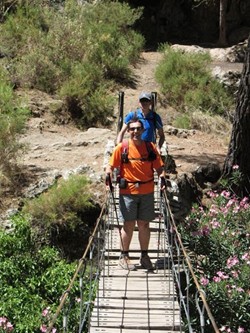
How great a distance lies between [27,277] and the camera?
25.1ft

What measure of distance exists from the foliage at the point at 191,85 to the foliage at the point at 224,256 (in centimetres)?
673

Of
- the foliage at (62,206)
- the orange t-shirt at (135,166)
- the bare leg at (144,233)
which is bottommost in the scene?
the foliage at (62,206)

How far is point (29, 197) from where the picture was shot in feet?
29.0

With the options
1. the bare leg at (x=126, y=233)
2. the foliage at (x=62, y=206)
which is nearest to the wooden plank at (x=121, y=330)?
the bare leg at (x=126, y=233)

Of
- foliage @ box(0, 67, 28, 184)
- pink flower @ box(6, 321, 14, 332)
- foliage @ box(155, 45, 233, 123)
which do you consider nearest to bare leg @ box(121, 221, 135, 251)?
pink flower @ box(6, 321, 14, 332)

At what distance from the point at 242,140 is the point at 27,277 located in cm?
336

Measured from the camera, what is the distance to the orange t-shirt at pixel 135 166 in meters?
5.62

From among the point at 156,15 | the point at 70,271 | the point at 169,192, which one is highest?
the point at 156,15

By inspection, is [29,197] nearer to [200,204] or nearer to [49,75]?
[200,204]

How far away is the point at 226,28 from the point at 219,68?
17.2 ft

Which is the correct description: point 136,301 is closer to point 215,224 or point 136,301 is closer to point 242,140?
point 215,224

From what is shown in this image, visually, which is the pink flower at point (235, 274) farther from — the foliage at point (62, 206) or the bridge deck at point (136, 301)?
the foliage at point (62, 206)

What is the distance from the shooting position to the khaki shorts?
227 inches

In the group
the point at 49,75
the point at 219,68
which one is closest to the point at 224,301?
the point at 49,75
